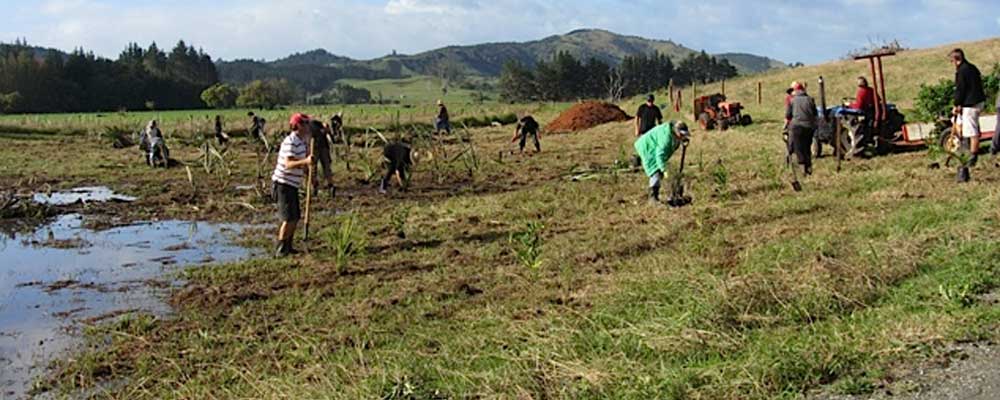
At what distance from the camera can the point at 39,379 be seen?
6.11 m

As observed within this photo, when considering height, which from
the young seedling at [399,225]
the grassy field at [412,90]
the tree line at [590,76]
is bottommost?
the young seedling at [399,225]

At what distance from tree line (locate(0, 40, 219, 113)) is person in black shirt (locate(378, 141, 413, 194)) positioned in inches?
2636

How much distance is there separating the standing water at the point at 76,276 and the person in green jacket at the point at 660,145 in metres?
5.17

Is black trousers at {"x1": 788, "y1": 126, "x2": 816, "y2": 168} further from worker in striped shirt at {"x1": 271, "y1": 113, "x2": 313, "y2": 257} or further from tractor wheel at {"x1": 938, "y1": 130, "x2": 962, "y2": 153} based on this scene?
worker in striped shirt at {"x1": 271, "y1": 113, "x2": 313, "y2": 257}

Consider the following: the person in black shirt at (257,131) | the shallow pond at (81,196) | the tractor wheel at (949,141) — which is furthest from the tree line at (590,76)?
the tractor wheel at (949,141)

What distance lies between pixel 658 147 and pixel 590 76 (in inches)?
3058

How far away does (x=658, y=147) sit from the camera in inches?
435

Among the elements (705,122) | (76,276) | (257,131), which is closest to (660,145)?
(76,276)

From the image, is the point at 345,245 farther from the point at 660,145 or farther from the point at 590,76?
the point at 590,76

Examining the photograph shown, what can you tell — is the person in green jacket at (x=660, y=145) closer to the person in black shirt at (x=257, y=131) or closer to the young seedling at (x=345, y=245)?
the young seedling at (x=345, y=245)

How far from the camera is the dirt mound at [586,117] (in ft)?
109

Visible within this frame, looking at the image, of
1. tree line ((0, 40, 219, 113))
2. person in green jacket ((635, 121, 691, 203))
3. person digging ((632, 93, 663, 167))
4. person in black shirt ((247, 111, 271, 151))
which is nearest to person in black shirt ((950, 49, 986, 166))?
person in green jacket ((635, 121, 691, 203))

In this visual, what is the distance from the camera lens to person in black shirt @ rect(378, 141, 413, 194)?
15.1 metres

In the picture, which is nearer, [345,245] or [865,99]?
[345,245]
